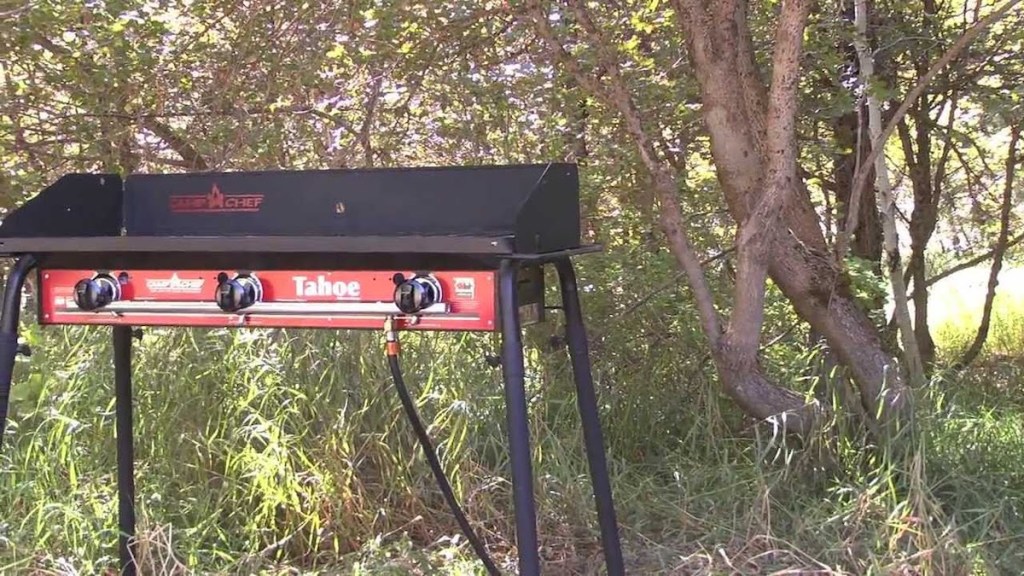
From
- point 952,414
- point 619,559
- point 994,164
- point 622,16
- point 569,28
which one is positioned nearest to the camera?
point 619,559

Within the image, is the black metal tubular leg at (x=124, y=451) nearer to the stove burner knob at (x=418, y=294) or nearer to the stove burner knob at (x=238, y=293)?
the stove burner knob at (x=238, y=293)

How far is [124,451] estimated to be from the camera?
10.7 ft

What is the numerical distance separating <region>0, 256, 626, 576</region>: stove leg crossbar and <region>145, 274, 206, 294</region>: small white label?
34 cm

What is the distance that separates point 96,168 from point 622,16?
2795 millimetres

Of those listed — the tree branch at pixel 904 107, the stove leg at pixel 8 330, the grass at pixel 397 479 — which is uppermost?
the tree branch at pixel 904 107

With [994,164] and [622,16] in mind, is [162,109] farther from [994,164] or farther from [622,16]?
Result: [994,164]

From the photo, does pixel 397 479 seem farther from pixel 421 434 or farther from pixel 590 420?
pixel 590 420

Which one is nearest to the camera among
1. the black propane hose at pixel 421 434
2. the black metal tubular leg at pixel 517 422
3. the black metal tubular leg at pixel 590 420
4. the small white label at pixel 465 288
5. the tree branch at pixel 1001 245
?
the black metal tubular leg at pixel 517 422

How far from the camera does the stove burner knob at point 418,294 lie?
234 centimetres

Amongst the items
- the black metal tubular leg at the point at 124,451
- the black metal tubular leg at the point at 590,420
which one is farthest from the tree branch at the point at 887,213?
the black metal tubular leg at the point at 124,451

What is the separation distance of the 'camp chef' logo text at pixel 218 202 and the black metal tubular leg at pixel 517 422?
3.14 feet

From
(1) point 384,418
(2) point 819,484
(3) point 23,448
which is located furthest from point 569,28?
(3) point 23,448

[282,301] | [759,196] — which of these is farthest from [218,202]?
[759,196]

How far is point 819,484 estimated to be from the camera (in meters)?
3.61
